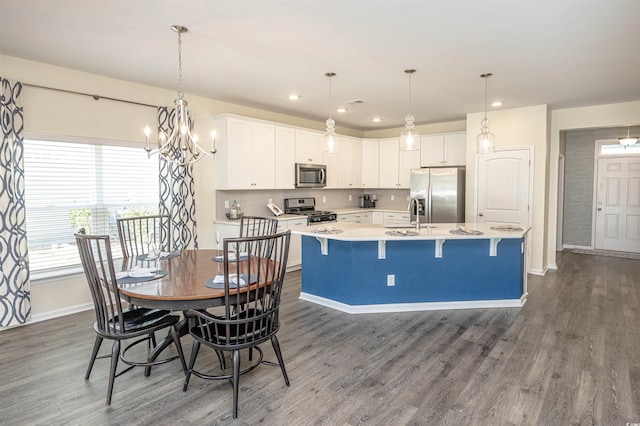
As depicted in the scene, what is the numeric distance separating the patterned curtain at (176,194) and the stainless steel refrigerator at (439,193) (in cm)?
344

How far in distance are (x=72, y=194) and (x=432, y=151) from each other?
5.56m

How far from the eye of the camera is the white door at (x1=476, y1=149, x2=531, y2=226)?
18.9 feet

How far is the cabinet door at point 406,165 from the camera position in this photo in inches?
276

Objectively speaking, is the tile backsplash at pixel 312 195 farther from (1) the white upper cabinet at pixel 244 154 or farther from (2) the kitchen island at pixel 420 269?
(2) the kitchen island at pixel 420 269

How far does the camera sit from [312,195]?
6910mm

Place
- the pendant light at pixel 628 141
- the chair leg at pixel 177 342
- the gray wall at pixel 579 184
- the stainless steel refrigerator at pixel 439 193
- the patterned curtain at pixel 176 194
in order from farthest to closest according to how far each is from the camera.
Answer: the gray wall at pixel 579 184
the pendant light at pixel 628 141
the stainless steel refrigerator at pixel 439 193
the patterned curtain at pixel 176 194
the chair leg at pixel 177 342

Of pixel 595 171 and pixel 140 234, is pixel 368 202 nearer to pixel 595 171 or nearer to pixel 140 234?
pixel 595 171

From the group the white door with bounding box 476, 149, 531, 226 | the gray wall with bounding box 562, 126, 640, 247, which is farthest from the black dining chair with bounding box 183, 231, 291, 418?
the gray wall with bounding box 562, 126, 640, 247

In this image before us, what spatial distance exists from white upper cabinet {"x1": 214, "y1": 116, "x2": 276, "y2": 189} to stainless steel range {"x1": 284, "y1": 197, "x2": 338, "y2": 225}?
72 cm

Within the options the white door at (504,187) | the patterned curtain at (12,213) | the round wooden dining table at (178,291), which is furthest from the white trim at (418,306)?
the patterned curtain at (12,213)

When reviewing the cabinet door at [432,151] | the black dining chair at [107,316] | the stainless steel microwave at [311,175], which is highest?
the cabinet door at [432,151]

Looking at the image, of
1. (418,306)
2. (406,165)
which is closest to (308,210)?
(406,165)

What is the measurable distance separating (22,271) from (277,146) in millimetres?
3496

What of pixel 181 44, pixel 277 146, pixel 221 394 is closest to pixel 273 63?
pixel 181 44
